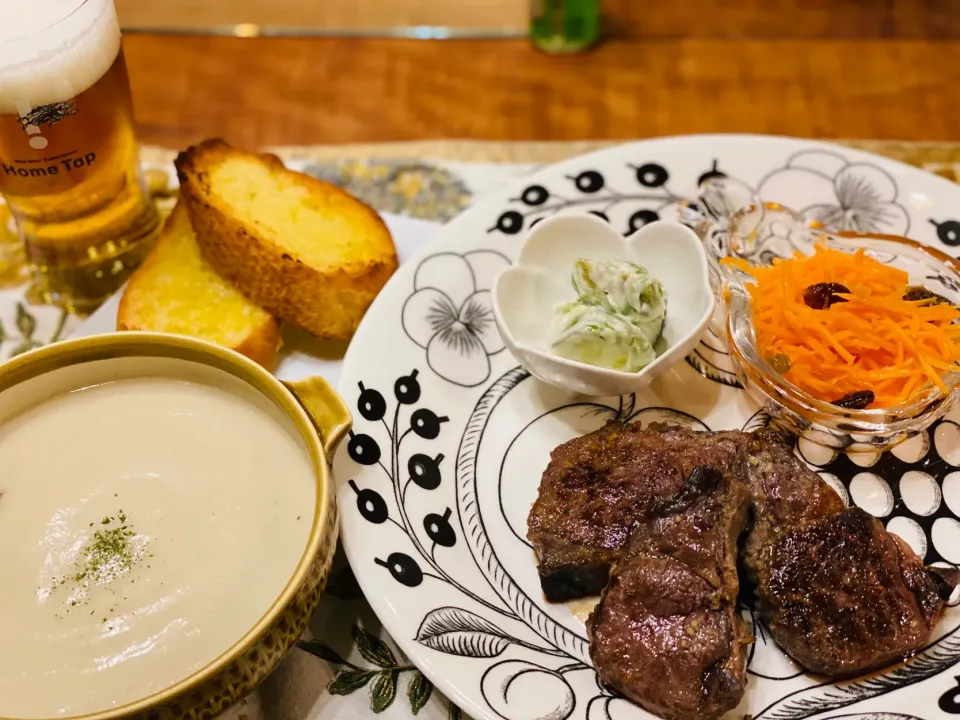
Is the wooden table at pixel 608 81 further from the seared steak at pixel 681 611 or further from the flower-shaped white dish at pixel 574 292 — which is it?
the seared steak at pixel 681 611

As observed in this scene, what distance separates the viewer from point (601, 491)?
6.79 feet

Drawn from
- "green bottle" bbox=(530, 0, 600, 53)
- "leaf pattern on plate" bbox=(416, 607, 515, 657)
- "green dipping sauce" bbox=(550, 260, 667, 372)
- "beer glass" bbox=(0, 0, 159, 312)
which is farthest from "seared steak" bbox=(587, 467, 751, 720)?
"green bottle" bbox=(530, 0, 600, 53)

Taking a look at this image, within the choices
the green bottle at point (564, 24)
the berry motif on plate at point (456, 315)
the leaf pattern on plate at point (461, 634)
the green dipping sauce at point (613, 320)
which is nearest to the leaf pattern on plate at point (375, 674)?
the leaf pattern on plate at point (461, 634)

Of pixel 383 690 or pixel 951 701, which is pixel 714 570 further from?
pixel 383 690

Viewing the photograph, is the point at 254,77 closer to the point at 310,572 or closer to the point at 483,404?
the point at 483,404

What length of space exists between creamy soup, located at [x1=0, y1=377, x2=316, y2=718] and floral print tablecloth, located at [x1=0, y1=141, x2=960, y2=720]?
33 cm

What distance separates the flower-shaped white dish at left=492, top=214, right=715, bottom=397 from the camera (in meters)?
2.24

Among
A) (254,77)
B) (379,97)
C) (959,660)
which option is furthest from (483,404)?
(254,77)

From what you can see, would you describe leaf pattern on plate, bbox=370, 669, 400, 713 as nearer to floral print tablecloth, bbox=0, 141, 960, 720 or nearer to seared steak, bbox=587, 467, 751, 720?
floral print tablecloth, bbox=0, 141, 960, 720

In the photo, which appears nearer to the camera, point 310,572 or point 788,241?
point 310,572

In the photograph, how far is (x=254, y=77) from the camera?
3.79 metres

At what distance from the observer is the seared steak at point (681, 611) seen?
175 cm

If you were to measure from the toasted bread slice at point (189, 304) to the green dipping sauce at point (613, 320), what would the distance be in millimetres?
861

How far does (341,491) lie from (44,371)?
2.37ft
